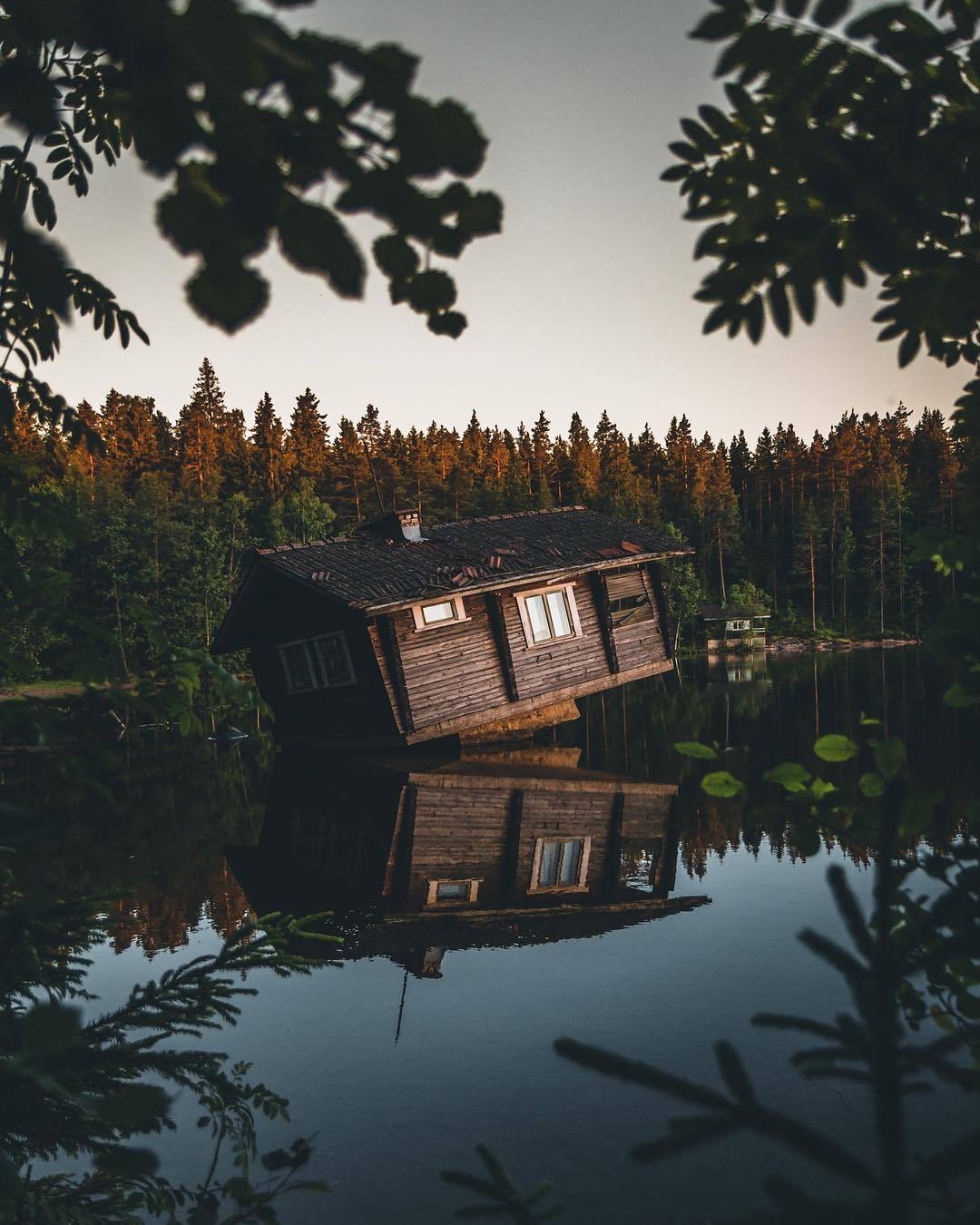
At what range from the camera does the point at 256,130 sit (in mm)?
1482

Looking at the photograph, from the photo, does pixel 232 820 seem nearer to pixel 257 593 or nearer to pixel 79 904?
pixel 257 593

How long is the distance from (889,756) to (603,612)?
19814 mm

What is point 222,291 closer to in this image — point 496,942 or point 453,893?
point 496,942

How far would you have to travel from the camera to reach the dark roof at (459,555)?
63.0 ft

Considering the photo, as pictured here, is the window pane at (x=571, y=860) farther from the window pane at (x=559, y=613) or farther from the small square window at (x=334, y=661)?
the window pane at (x=559, y=613)

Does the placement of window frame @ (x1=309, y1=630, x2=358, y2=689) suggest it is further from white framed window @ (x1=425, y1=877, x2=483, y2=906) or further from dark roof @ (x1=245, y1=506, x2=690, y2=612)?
white framed window @ (x1=425, y1=877, x2=483, y2=906)

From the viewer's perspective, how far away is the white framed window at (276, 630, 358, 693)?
20.3m

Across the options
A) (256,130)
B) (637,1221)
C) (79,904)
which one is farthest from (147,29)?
(637,1221)

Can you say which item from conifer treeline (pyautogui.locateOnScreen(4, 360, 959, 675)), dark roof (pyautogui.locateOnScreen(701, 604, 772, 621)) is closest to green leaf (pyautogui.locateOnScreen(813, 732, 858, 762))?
conifer treeline (pyautogui.locateOnScreen(4, 360, 959, 675))

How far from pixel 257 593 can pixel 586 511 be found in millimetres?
9556

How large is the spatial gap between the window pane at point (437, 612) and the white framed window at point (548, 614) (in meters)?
1.70

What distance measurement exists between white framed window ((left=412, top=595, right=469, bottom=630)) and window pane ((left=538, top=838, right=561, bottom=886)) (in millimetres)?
8278

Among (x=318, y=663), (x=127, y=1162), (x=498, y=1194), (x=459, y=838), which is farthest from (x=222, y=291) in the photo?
(x=318, y=663)

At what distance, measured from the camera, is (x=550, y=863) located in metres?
11.0
